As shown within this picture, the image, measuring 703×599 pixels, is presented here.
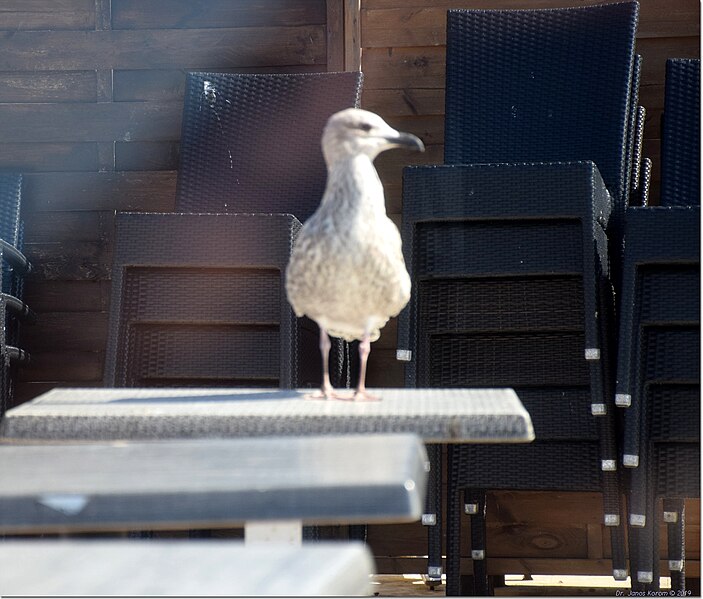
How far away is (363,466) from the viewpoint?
1.17m

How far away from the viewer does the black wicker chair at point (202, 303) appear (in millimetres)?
2982

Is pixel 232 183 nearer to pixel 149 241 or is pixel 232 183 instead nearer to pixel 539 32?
pixel 149 241

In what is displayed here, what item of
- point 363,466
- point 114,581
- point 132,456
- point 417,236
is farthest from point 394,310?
point 114,581

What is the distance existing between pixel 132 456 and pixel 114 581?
0.63m

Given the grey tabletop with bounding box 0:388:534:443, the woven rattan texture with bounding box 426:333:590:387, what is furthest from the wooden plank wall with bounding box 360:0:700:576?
the grey tabletop with bounding box 0:388:534:443

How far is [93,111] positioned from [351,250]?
238 centimetres

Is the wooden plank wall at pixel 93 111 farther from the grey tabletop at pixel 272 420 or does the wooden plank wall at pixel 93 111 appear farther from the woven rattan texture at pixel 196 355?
the grey tabletop at pixel 272 420

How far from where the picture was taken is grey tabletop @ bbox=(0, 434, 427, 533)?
1.05m

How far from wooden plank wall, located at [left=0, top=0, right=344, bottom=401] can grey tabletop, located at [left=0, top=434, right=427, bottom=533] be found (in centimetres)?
310

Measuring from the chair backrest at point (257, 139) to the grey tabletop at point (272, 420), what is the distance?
1.79 m

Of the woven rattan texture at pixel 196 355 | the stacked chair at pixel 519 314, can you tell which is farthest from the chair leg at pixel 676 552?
the woven rattan texture at pixel 196 355

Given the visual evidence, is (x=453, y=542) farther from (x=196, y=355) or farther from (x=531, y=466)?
(x=196, y=355)

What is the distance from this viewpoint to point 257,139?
3900 mm

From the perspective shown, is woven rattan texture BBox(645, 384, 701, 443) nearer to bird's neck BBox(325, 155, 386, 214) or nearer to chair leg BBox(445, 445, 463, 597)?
chair leg BBox(445, 445, 463, 597)
